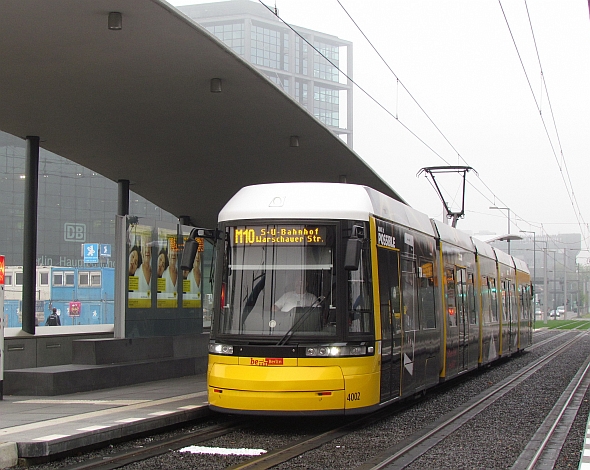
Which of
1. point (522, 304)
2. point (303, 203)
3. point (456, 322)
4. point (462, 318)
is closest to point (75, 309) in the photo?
point (522, 304)

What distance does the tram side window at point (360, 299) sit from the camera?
10.2 metres

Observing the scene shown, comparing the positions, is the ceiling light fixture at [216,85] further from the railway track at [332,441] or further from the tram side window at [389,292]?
the railway track at [332,441]

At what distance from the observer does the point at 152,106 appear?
49.1 ft

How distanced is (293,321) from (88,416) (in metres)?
2.77

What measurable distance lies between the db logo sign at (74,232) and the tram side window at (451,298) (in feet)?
169

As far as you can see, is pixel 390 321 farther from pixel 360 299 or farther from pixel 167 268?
pixel 167 268

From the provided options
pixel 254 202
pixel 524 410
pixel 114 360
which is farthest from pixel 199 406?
pixel 524 410

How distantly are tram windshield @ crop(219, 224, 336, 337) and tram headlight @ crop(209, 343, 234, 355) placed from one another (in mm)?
185

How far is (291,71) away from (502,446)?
113 m

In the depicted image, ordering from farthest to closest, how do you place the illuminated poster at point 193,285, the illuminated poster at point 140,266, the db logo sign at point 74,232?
the db logo sign at point 74,232
the illuminated poster at point 193,285
the illuminated poster at point 140,266

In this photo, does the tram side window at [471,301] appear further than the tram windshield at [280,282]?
Yes

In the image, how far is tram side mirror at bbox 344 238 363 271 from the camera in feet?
32.6

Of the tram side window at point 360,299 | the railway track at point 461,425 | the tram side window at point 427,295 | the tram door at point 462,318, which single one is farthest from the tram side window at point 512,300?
the tram side window at point 360,299

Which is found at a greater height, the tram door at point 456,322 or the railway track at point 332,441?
the tram door at point 456,322
